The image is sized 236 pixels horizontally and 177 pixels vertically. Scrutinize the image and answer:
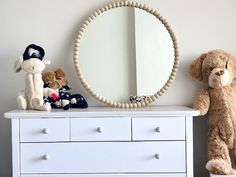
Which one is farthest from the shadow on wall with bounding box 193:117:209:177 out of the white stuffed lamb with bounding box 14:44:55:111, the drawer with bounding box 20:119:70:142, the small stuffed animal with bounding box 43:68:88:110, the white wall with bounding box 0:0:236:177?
the white stuffed lamb with bounding box 14:44:55:111

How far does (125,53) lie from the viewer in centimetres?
220

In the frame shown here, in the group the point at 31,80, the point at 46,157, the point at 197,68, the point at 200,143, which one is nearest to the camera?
the point at 46,157

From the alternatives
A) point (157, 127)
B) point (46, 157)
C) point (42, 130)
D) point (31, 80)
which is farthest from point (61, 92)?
point (157, 127)

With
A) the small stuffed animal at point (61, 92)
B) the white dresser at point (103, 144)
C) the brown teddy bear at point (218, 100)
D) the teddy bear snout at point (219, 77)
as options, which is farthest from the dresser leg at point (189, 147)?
the small stuffed animal at point (61, 92)

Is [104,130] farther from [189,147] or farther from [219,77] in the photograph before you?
[219,77]

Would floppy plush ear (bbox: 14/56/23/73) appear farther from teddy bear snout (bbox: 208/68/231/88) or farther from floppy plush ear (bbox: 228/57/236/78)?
floppy plush ear (bbox: 228/57/236/78)

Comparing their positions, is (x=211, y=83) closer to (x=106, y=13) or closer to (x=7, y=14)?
(x=106, y=13)

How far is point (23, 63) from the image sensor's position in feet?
6.68

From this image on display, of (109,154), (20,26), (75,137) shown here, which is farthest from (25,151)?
(20,26)

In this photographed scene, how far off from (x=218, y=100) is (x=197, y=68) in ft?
0.72

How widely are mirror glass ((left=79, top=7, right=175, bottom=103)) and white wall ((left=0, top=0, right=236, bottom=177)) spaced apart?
9 cm

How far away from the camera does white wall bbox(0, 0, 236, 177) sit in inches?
87.6

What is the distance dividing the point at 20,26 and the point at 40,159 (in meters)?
0.85

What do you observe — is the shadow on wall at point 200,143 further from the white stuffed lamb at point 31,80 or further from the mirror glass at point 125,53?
the white stuffed lamb at point 31,80
